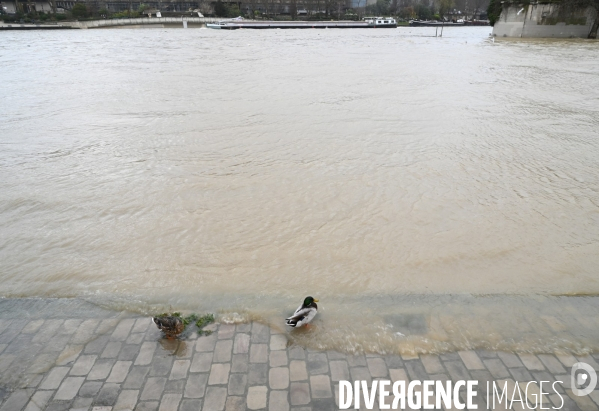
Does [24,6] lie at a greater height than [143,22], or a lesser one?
greater

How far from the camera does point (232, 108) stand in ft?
45.2

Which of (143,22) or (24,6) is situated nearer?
(143,22)

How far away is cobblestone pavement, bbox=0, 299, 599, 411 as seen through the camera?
333 centimetres

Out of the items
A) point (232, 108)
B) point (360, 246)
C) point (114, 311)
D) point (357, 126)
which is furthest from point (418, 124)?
point (114, 311)

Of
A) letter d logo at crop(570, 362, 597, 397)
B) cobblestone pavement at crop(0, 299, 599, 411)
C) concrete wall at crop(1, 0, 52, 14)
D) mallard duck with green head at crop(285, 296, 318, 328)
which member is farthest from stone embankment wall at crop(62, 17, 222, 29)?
letter d logo at crop(570, 362, 597, 397)

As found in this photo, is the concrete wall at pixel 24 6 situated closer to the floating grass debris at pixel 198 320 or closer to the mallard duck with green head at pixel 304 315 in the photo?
the floating grass debris at pixel 198 320

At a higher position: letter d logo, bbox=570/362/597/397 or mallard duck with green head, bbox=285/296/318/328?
mallard duck with green head, bbox=285/296/318/328

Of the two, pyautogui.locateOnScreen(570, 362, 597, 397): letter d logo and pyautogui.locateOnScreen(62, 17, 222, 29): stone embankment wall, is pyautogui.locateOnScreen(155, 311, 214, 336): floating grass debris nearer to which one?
pyautogui.locateOnScreen(570, 362, 597, 397): letter d logo

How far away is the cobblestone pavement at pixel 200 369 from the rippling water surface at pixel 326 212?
274 millimetres

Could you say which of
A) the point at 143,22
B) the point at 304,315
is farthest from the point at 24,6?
the point at 304,315

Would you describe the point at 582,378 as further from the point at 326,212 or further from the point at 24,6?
the point at 24,6

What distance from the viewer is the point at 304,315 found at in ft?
13.6

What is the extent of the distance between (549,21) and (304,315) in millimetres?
50285

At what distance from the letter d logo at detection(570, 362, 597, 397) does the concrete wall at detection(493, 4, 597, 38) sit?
161 ft
